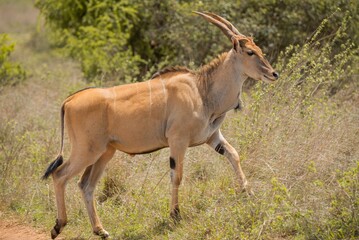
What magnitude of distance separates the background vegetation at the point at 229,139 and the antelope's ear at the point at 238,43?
2.67ft

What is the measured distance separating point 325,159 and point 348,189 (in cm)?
149

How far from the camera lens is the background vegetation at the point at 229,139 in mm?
5707

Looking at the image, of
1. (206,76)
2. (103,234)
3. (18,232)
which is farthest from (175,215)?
(18,232)

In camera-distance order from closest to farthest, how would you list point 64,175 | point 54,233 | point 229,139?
point 54,233, point 64,175, point 229,139

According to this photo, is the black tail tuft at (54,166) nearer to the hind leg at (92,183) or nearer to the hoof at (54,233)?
the hind leg at (92,183)

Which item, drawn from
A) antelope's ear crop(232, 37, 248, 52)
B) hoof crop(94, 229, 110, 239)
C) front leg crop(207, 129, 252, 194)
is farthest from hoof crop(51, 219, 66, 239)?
antelope's ear crop(232, 37, 248, 52)

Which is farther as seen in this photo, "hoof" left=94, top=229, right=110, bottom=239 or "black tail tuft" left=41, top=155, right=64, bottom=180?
"black tail tuft" left=41, top=155, right=64, bottom=180

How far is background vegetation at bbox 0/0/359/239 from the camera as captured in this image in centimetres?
571

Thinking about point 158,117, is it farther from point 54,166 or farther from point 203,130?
point 54,166

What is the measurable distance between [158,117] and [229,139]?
62.3 inches

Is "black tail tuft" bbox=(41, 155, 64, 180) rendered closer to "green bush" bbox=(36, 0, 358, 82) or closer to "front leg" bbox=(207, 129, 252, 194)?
"front leg" bbox=(207, 129, 252, 194)

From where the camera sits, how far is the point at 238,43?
6672 mm

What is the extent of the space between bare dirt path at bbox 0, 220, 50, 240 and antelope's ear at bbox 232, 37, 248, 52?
266 cm

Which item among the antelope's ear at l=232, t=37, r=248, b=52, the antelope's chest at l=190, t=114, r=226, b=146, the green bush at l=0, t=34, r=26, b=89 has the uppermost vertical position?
the antelope's ear at l=232, t=37, r=248, b=52
